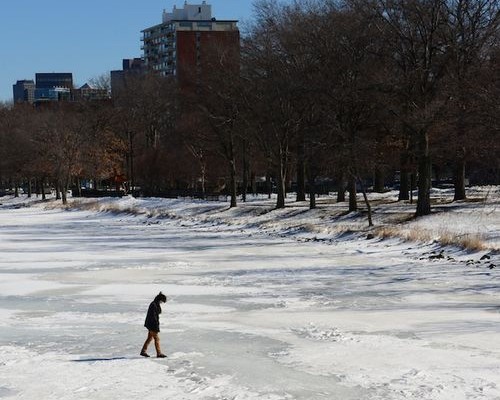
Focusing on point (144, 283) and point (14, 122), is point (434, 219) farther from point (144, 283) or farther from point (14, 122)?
point (14, 122)

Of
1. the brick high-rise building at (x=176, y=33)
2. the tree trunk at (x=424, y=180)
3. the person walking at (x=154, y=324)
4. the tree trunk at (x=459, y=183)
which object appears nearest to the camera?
the person walking at (x=154, y=324)

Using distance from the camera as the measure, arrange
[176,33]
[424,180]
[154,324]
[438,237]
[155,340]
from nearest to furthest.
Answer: [154,324] < [155,340] < [438,237] < [424,180] < [176,33]

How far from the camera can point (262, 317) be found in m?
16.6

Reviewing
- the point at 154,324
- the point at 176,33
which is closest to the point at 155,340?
the point at 154,324

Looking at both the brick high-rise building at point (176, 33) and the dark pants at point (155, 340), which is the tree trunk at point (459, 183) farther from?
the brick high-rise building at point (176, 33)

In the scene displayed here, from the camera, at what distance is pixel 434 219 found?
121ft

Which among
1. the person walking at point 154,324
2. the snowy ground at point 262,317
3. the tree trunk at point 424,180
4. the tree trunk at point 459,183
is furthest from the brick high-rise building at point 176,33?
the person walking at point 154,324

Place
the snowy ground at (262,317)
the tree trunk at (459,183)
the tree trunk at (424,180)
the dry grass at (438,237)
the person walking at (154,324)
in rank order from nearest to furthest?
1. the snowy ground at (262,317)
2. the person walking at (154,324)
3. the dry grass at (438,237)
4. the tree trunk at (424,180)
5. the tree trunk at (459,183)

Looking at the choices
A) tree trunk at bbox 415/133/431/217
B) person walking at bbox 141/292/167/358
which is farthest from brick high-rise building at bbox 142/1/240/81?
person walking at bbox 141/292/167/358

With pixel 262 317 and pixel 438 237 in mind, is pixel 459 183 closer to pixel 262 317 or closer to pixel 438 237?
pixel 438 237

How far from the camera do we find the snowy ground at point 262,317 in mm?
11289

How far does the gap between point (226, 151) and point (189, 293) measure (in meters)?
36.2

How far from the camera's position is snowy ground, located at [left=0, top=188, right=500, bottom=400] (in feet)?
37.0

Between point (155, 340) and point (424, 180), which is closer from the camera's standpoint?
point (155, 340)
